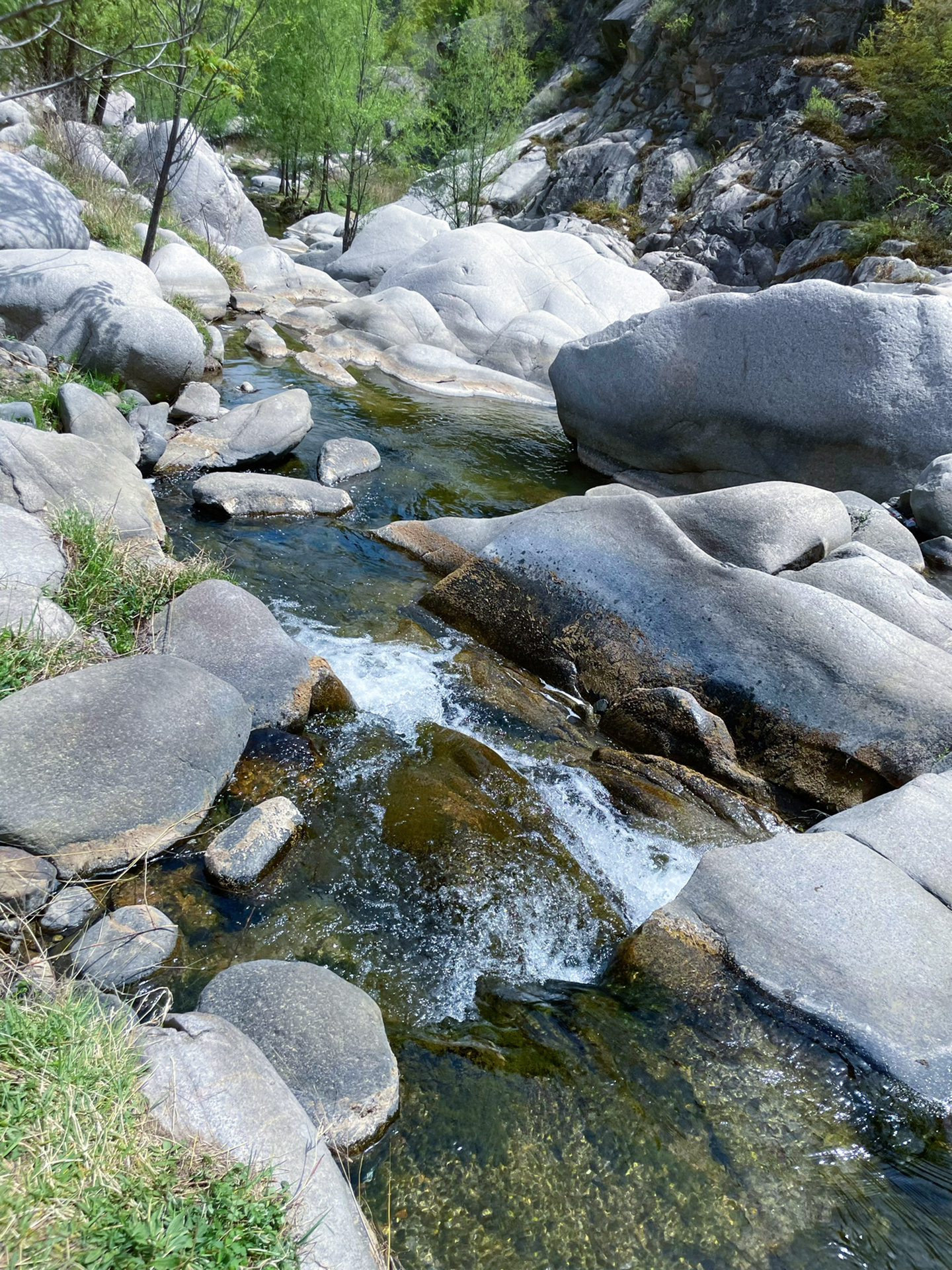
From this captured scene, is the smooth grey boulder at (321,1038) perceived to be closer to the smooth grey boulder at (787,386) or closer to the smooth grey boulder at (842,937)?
the smooth grey boulder at (842,937)

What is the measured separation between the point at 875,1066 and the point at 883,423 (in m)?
7.84

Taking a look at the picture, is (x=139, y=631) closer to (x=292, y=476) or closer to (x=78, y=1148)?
(x=78, y=1148)

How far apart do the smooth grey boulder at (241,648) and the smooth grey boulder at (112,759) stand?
54cm

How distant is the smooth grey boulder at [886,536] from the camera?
305 inches

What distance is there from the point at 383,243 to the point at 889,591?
20791 millimetres

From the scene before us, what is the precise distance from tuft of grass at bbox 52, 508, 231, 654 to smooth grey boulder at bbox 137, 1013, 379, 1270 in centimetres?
321

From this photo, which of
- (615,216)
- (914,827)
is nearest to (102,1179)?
(914,827)

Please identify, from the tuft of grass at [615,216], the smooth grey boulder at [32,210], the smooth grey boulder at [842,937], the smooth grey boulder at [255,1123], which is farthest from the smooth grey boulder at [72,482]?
the tuft of grass at [615,216]

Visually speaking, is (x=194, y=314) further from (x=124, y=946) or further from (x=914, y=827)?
(x=914, y=827)

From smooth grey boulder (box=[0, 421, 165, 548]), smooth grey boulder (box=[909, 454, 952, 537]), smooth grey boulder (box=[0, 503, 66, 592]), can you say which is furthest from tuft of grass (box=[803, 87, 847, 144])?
smooth grey boulder (box=[0, 503, 66, 592])

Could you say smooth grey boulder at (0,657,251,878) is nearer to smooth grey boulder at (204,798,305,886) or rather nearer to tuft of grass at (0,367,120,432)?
smooth grey boulder at (204,798,305,886)

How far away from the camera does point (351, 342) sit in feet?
54.3

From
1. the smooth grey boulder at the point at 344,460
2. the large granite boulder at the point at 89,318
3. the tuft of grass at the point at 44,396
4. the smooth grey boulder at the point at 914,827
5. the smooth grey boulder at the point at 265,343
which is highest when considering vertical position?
the large granite boulder at the point at 89,318

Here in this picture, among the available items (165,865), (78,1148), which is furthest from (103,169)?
(78,1148)
